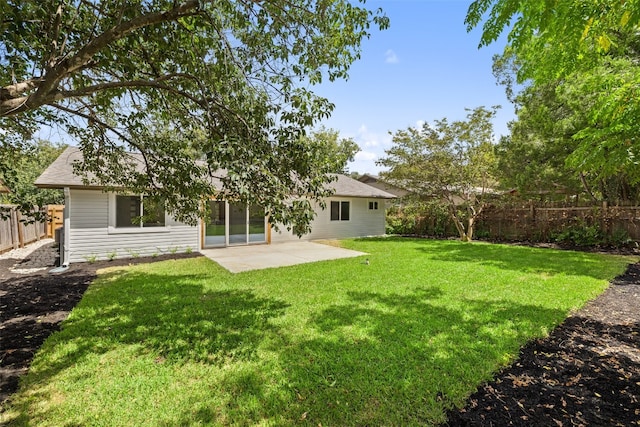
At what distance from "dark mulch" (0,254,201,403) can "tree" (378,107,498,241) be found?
1209cm

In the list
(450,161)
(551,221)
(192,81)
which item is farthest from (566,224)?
(192,81)

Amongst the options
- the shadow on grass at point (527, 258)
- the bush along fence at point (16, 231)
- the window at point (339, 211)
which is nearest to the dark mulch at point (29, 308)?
the bush along fence at point (16, 231)

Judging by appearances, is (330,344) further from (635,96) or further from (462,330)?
(635,96)

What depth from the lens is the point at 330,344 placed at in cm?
366

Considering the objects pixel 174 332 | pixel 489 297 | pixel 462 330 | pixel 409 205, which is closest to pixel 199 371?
pixel 174 332

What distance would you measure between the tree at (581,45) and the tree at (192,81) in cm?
201

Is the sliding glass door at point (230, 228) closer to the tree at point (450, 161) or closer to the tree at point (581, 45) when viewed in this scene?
the tree at point (450, 161)

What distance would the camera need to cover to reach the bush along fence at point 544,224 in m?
11.2

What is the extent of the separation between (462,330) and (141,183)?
18.4 ft

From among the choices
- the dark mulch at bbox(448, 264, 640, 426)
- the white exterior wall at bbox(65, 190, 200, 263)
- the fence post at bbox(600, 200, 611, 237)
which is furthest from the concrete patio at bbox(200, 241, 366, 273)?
the fence post at bbox(600, 200, 611, 237)

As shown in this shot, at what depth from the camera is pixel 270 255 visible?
10336 millimetres

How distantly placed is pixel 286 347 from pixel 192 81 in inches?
167

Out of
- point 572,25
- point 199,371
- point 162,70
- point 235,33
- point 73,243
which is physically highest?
point 235,33

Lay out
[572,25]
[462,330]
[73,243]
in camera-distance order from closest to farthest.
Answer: [572,25], [462,330], [73,243]
